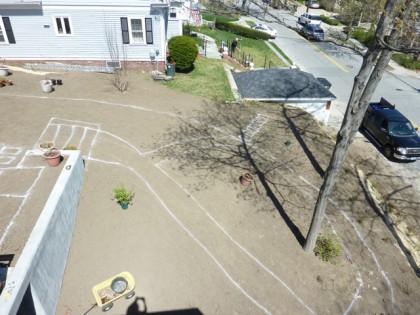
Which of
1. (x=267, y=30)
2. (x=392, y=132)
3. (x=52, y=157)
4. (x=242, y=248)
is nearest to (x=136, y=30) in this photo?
(x=52, y=157)

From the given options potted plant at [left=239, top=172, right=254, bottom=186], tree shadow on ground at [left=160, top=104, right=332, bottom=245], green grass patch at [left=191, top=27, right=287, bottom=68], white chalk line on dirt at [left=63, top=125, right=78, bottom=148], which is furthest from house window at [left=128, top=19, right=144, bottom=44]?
potted plant at [left=239, top=172, right=254, bottom=186]

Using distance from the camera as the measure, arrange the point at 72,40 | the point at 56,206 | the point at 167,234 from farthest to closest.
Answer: the point at 72,40 → the point at 167,234 → the point at 56,206

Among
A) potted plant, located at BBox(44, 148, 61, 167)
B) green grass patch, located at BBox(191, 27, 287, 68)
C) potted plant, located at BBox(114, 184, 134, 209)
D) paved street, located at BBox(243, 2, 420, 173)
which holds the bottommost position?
paved street, located at BBox(243, 2, 420, 173)

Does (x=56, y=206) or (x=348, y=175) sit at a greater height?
(x=56, y=206)

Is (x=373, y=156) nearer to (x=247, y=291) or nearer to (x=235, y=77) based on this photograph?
(x=235, y=77)

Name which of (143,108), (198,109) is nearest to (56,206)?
(143,108)

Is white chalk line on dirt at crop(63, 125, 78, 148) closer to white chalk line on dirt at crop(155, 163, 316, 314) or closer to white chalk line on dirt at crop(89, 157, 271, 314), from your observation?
white chalk line on dirt at crop(89, 157, 271, 314)

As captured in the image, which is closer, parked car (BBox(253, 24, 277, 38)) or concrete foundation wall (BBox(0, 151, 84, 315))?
concrete foundation wall (BBox(0, 151, 84, 315))
